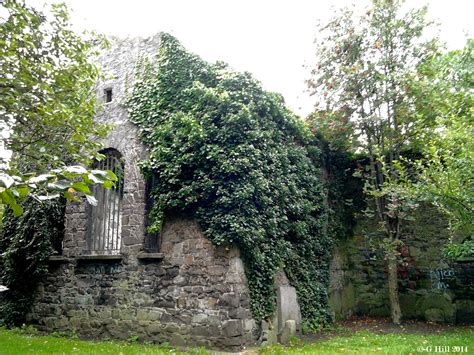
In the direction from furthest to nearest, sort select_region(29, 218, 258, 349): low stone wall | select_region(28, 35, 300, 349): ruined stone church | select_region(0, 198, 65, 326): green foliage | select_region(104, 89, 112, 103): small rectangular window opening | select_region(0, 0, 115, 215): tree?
select_region(104, 89, 112, 103): small rectangular window opening
select_region(0, 198, 65, 326): green foliage
select_region(28, 35, 300, 349): ruined stone church
select_region(29, 218, 258, 349): low stone wall
select_region(0, 0, 115, 215): tree

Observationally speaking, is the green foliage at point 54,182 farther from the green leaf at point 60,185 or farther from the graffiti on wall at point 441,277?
the graffiti on wall at point 441,277

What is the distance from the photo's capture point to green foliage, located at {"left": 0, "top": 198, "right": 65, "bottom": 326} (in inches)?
371

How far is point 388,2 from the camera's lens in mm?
9922

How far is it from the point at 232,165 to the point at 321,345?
12.0 ft

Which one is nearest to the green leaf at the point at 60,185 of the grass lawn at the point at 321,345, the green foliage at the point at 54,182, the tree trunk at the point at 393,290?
the green foliage at the point at 54,182

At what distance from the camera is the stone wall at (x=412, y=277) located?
10250mm

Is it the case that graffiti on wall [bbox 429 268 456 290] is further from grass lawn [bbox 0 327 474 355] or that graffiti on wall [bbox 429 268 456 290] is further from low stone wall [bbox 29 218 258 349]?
low stone wall [bbox 29 218 258 349]

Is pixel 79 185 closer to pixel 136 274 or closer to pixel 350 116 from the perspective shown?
pixel 136 274

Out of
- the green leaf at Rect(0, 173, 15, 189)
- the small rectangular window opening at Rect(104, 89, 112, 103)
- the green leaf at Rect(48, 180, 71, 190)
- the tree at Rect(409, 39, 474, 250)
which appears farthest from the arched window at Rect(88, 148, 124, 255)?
the green leaf at Rect(0, 173, 15, 189)

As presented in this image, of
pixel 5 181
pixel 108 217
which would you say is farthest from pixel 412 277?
pixel 5 181

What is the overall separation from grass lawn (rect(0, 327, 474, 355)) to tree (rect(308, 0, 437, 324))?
227 cm

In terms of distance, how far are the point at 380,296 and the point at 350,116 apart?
4934 mm

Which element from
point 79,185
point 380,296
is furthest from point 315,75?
point 79,185

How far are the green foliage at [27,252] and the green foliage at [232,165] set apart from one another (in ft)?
10.6
